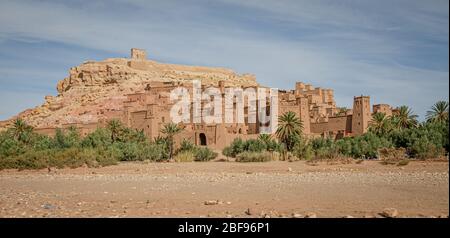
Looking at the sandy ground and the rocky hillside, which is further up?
the rocky hillside

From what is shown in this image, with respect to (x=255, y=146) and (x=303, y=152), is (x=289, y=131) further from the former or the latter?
(x=303, y=152)

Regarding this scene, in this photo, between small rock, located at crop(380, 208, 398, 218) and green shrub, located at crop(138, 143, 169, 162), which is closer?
small rock, located at crop(380, 208, 398, 218)

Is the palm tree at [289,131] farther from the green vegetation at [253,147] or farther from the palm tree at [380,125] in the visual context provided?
the palm tree at [380,125]

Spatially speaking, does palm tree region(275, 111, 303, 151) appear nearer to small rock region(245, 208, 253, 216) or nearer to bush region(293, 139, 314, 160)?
bush region(293, 139, 314, 160)

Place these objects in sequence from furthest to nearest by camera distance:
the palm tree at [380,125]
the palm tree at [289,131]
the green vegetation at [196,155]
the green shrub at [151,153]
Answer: the palm tree at [380,125], the palm tree at [289,131], the green shrub at [151,153], the green vegetation at [196,155]

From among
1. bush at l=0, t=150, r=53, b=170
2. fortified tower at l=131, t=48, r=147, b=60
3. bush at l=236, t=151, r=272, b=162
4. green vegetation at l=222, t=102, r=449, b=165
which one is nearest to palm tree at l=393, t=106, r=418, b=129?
green vegetation at l=222, t=102, r=449, b=165

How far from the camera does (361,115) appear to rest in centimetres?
4469

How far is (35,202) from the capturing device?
12414mm

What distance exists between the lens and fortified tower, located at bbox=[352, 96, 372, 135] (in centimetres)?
4447

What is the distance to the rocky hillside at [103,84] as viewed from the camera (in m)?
66.3

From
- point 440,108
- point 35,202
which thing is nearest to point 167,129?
point 440,108

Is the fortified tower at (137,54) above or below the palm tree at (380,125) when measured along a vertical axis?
above

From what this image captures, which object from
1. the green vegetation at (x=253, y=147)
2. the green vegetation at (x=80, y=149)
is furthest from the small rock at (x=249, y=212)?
the green vegetation at (x=80, y=149)
